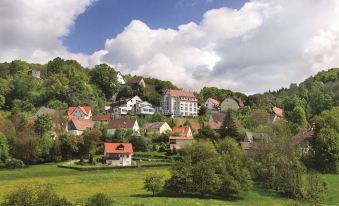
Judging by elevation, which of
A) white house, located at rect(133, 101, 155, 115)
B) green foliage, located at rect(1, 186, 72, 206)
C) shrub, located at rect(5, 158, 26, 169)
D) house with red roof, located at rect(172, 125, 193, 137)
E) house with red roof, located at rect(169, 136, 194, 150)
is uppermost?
white house, located at rect(133, 101, 155, 115)

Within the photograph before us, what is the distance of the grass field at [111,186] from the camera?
56562 millimetres

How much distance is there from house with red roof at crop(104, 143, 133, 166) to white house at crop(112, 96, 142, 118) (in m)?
48.8

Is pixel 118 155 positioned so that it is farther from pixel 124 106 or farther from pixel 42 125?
pixel 124 106

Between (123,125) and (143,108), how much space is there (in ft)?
97.1

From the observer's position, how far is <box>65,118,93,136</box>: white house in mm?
111000

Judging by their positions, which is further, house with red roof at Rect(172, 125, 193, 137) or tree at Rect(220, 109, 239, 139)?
house with red roof at Rect(172, 125, 193, 137)

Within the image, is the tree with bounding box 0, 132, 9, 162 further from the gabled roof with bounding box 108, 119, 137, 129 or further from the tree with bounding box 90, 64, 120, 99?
the tree with bounding box 90, 64, 120, 99

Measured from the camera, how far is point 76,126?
364ft

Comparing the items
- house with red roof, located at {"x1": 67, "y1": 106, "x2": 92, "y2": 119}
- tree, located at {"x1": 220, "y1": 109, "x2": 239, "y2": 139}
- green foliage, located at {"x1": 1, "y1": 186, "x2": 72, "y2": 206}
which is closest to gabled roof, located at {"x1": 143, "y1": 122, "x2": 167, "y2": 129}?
tree, located at {"x1": 220, "y1": 109, "x2": 239, "y2": 139}

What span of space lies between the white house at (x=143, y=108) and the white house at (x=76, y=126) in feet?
96.5

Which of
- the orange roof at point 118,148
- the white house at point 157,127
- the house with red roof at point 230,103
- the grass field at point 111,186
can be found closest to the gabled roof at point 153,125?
the white house at point 157,127

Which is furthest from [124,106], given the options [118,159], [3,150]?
[3,150]

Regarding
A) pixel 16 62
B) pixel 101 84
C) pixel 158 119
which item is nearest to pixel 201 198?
pixel 158 119

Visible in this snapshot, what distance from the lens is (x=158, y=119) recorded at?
421ft
